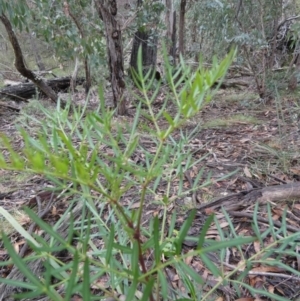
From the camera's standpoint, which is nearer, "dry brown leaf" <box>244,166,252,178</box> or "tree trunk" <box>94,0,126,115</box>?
"dry brown leaf" <box>244,166,252,178</box>

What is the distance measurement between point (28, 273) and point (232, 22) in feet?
10.4

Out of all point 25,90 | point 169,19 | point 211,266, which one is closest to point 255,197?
point 211,266

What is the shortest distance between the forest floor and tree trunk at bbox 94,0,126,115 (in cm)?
73

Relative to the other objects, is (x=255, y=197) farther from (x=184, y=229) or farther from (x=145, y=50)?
(x=145, y=50)

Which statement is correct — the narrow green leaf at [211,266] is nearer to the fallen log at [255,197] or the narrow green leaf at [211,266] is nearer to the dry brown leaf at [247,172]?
the fallen log at [255,197]

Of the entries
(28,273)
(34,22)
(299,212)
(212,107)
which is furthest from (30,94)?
(28,273)

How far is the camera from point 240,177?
1281mm

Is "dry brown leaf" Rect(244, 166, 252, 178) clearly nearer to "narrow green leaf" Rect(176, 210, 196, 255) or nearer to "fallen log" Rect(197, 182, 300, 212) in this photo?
"fallen log" Rect(197, 182, 300, 212)

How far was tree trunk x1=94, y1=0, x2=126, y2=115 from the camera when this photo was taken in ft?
8.01

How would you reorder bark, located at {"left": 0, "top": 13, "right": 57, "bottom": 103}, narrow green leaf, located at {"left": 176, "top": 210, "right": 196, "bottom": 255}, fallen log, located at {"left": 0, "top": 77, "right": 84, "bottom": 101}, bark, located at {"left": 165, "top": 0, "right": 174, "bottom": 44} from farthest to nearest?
bark, located at {"left": 165, "top": 0, "right": 174, "bottom": 44}, fallen log, located at {"left": 0, "top": 77, "right": 84, "bottom": 101}, bark, located at {"left": 0, "top": 13, "right": 57, "bottom": 103}, narrow green leaf, located at {"left": 176, "top": 210, "right": 196, "bottom": 255}

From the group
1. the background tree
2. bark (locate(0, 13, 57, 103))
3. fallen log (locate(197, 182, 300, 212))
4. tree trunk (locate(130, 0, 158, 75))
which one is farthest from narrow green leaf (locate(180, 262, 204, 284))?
tree trunk (locate(130, 0, 158, 75))

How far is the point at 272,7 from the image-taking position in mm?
2992

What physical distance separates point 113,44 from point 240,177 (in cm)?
174

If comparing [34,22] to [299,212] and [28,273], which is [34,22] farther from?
[28,273]
